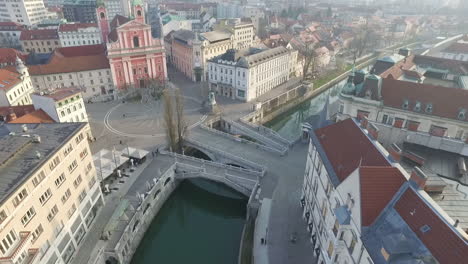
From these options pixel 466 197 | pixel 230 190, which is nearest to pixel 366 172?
pixel 466 197

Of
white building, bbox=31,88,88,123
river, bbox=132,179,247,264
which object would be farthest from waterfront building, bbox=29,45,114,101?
river, bbox=132,179,247,264

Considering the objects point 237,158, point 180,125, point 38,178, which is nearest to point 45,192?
point 38,178

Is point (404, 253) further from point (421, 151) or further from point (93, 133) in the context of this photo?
point (93, 133)

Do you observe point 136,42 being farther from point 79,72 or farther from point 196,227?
point 196,227

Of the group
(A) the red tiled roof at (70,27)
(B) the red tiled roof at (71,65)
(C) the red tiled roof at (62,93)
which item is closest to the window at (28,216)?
(C) the red tiled roof at (62,93)

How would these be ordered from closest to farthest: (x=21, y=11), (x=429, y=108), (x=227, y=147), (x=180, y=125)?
1. (x=429, y=108)
2. (x=180, y=125)
3. (x=227, y=147)
4. (x=21, y=11)

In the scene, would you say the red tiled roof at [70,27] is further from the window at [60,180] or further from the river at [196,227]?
the window at [60,180]
